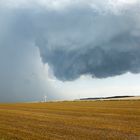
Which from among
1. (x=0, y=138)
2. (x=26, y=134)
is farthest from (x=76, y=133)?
(x=0, y=138)

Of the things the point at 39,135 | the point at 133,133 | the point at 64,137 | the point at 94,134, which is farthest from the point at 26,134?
the point at 133,133

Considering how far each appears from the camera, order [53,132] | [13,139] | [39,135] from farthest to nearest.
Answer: [53,132] → [39,135] → [13,139]

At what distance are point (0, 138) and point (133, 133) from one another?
35.6 feet

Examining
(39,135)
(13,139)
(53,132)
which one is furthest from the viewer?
(53,132)

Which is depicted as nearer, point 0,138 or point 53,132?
point 0,138

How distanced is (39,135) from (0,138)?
3110 mm

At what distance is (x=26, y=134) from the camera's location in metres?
27.9

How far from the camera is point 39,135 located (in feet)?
89.1

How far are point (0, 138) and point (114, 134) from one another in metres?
9.09

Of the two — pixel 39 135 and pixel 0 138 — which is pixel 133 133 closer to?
pixel 39 135

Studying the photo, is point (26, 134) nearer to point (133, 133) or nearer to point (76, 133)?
point (76, 133)

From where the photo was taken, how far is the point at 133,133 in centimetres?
2817

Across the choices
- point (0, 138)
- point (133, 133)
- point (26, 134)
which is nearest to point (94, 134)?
point (133, 133)

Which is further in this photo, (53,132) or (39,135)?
(53,132)
